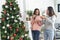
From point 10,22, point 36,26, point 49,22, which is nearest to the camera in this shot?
point 10,22

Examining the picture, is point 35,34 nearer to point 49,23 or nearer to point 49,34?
point 49,34

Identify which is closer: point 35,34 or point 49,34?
point 49,34

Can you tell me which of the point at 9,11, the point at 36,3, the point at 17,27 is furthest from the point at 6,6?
the point at 36,3

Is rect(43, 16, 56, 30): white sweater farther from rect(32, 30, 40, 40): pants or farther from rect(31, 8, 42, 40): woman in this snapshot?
rect(32, 30, 40, 40): pants

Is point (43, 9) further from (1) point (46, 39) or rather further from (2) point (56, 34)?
(1) point (46, 39)

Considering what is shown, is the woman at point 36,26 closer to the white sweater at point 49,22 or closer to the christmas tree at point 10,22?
the white sweater at point 49,22

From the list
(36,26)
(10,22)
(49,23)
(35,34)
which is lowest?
(35,34)

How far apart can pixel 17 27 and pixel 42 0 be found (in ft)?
12.9

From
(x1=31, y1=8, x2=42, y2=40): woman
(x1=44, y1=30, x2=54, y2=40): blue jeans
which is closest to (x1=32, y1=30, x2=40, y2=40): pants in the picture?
(x1=31, y1=8, x2=42, y2=40): woman

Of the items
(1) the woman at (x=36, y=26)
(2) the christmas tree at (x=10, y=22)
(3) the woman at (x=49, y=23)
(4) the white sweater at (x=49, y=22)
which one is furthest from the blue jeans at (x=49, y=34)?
(2) the christmas tree at (x=10, y=22)

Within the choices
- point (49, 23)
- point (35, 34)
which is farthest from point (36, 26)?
point (49, 23)

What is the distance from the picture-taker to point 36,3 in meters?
8.41

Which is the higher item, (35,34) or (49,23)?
(49,23)

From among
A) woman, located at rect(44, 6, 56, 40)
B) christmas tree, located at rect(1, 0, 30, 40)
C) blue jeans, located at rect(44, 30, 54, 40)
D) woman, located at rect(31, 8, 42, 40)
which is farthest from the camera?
woman, located at rect(31, 8, 42, 40)
